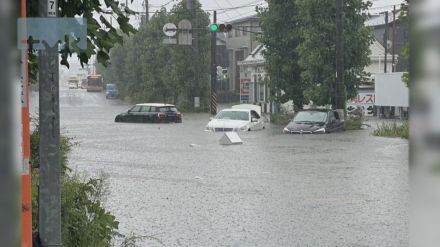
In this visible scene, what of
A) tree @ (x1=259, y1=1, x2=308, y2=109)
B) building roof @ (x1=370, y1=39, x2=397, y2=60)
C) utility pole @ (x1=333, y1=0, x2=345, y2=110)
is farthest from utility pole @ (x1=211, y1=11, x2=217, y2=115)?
building roof @ (x1=370, y1=39, x2=397, y2=60)

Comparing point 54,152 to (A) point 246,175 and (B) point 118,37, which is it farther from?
(A) point 246,175

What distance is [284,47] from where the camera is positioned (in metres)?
35.3

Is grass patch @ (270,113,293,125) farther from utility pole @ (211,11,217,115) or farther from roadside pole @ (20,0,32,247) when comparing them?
roadside pole @ (20,0,32,247)

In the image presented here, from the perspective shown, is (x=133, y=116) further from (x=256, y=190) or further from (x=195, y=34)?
(x=256, y=190)

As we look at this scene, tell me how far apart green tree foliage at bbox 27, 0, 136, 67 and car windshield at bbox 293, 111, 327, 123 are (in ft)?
83.6

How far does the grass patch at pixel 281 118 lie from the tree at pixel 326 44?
344cm

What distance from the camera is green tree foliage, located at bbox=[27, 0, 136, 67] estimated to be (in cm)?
432

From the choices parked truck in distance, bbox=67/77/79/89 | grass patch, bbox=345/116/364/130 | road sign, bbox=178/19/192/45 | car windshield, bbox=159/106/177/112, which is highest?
road sign, bbox=178/19/192/45

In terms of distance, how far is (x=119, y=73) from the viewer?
2923 inches

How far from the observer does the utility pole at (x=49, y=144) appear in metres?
3.65

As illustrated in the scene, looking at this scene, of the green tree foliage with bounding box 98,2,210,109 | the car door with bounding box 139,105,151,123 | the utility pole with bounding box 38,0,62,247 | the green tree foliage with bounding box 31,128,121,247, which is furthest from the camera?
the green tree foliage with bounding box 98,2,210,109

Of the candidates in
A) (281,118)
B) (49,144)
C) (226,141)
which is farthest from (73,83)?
(49,144)

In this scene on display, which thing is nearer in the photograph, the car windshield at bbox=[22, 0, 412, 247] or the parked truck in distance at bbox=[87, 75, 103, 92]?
the car windshield at bbox=[22, 0, 412, 247]

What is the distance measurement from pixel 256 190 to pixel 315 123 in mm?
17379
